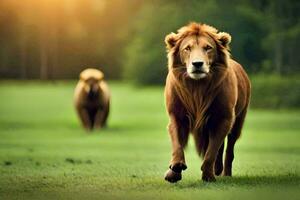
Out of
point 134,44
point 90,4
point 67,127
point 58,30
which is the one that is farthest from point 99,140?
point 134,44

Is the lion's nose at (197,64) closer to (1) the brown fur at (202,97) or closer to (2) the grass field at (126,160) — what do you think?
(1) the brown fur at (202,97)

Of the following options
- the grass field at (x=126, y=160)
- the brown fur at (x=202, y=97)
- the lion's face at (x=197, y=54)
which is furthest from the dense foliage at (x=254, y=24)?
the lion's face at (x=197, y=54)

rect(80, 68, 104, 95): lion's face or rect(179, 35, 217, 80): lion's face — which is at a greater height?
rect(179, 35, 217, 80): lion's face

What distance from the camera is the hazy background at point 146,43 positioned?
58.9 ft

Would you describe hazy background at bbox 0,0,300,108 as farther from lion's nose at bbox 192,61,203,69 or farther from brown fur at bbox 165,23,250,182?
lion's nose at bbox 192,61,203,69

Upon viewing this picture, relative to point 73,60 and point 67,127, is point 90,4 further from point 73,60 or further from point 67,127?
point 67,127

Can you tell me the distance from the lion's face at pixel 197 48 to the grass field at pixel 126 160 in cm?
73

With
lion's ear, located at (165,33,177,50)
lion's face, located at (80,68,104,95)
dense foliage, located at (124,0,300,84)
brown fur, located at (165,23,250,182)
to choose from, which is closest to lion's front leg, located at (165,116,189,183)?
brown fur, located at (165,23,250,182)

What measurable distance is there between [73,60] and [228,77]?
14398 millimetres

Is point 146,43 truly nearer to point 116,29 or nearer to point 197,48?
point 116,29

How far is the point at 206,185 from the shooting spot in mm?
6648

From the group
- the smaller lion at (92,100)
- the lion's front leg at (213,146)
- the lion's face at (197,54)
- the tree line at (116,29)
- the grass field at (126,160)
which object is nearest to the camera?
the grass field at (126,160)

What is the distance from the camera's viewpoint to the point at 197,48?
21.7 ft

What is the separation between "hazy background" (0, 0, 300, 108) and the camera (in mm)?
17938
